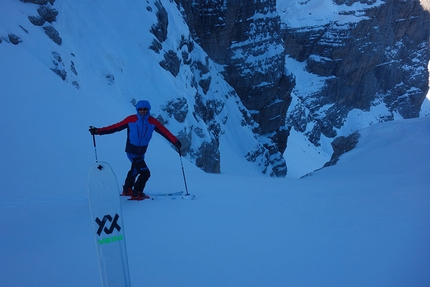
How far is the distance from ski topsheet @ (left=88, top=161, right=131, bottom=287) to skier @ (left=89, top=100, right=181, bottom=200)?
2200 mm

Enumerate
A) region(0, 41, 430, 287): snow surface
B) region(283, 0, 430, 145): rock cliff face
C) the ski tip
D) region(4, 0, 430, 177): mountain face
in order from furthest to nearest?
1. region(283, 0, 430, 145): rock cliff face
2. region(4, 0, 430, 177): mountain face
3. the ski tip
4. region(0, 41, 430, 287): snow surface

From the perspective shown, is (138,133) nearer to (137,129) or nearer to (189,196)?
(137,129)

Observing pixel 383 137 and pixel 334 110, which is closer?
pixel 383 137

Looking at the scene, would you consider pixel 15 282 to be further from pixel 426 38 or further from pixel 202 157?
pixel 426 38

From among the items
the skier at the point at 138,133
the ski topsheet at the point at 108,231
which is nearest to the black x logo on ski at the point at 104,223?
the ski topsheet at the point at 108,231

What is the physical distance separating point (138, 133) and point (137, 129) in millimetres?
61

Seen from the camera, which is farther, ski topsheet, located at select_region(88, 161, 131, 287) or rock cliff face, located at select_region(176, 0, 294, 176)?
rock cliff face, located at select_region(176, 0, 294, 176)

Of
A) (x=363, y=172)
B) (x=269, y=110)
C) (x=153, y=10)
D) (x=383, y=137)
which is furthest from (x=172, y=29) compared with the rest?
(x=269, y=110)

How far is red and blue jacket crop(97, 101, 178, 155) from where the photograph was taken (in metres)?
4.88

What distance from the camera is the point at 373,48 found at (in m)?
77.4

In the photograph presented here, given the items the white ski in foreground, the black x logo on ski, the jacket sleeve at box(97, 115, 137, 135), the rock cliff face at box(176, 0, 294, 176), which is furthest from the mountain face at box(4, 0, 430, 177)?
the black x logo on ski

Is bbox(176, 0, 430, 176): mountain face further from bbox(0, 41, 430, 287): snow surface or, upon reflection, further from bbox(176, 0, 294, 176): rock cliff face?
bbox(0, 41, 430, 287): snow surface

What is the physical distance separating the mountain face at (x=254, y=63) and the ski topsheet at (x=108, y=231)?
822 centimetres

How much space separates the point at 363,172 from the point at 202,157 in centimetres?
1172
